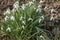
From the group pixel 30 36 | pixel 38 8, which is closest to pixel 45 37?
pixel 30 36

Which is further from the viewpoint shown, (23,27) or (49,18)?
(49,18)

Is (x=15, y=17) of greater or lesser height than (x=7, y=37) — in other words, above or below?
above

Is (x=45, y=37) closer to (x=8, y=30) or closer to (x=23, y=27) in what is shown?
(x=23, y=27)

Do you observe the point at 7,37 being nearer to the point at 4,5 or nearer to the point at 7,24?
the point at 7,24

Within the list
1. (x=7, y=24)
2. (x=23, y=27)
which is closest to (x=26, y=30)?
(x=23, y=27)

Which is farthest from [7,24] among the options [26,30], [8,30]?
[26,30]

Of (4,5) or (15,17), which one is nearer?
(15,17)

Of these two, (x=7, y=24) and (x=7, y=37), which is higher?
(x=7, y=24)

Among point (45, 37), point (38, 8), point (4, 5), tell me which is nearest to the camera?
point (45, 37)

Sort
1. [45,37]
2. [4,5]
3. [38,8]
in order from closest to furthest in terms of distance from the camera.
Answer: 1. [45,37]
2. [38,8]
3. [4,5]
